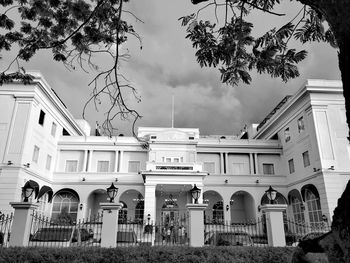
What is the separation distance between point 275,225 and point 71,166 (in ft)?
78.6

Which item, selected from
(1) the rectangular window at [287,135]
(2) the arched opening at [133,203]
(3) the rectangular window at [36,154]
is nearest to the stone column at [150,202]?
(2) the arched opening at [133,203]

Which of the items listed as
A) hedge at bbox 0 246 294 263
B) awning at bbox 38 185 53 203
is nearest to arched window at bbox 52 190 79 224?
awning at bbox 38 185 53 203

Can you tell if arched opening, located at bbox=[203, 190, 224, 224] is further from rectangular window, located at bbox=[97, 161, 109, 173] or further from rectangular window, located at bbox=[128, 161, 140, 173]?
rectangular window, located at bbox=[97, 161, 109, 173]

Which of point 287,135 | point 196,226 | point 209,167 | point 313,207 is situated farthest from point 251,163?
point 196,226

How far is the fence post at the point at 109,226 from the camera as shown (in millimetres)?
10578

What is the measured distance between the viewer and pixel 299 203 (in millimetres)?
25828

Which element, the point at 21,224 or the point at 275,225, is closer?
the point at 21,224

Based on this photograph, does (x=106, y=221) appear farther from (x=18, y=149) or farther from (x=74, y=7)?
(x=18, y=149)

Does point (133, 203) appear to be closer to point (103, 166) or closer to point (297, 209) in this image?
point (103, 166)

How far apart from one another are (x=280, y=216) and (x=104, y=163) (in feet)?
74.1

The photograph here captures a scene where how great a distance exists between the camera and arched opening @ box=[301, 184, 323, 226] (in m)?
21.9

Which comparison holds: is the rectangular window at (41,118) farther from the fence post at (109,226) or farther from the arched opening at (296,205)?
the arched opening at (296,205)

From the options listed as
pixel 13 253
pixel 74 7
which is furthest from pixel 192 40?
pixel 13 253

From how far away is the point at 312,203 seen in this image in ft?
76.1
